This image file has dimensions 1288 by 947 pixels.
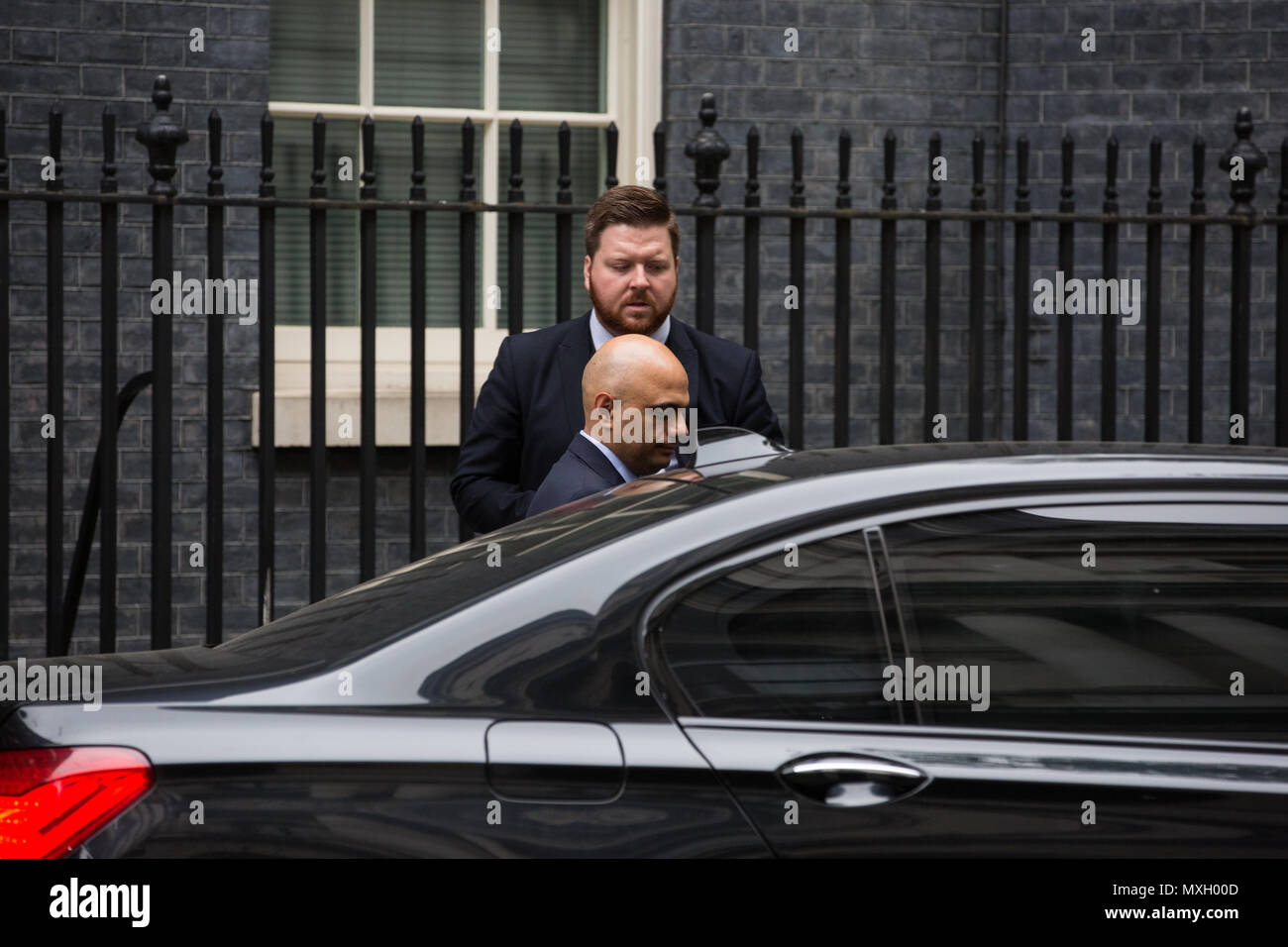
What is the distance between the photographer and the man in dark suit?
13.6 feet

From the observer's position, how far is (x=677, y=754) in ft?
7.86

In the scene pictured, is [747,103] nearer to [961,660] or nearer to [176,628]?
[176,628]

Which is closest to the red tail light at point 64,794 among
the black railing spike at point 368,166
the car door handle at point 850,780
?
the car door handle at point 850,780

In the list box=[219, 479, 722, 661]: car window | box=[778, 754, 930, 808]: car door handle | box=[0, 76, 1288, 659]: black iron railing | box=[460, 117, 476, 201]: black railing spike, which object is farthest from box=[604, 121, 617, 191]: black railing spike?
box=[778, 754, 930, 808]: car door handle

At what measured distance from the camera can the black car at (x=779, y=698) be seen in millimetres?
2361

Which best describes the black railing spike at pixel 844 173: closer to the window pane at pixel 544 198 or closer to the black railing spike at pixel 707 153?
the black railing spike at pixel 707 153

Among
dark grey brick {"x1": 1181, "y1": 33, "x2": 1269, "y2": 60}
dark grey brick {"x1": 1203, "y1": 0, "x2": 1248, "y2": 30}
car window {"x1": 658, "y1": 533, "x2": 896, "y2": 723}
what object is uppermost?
dark grey brick {"x1": 1203, "y1": 0, "x2": 1248, "y2": 30}

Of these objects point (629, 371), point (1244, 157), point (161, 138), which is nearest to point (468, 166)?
point (161, 138)

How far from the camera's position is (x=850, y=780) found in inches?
94.2

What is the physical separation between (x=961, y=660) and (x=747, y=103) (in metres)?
5.29

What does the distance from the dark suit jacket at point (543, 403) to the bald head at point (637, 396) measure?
72 cm

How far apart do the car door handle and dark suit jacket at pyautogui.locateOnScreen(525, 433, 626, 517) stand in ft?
3.87

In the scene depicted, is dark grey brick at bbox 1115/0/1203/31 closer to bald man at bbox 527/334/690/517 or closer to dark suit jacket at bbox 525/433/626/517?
bald man at bbox 527/334/690/517

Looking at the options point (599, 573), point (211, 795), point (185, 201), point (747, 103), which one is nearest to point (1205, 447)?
point (599, 573)
